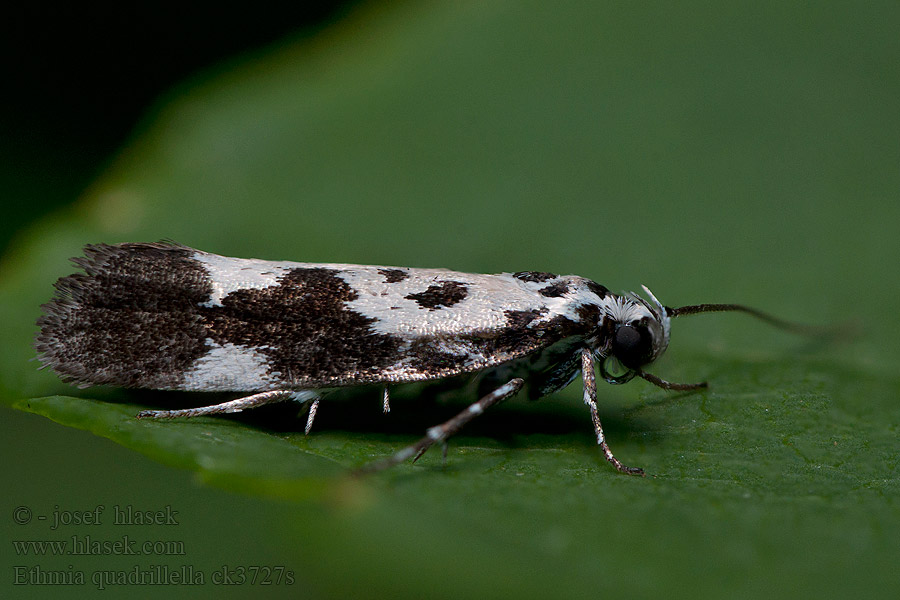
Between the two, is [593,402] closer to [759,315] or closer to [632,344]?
[632,344]

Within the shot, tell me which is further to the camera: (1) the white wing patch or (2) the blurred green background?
(1) the white wing patch

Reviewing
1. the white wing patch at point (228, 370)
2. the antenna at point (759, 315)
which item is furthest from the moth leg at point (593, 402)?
the white wing patch at point (228, 370)

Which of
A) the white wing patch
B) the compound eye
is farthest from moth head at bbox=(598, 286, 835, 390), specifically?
the white wing patch

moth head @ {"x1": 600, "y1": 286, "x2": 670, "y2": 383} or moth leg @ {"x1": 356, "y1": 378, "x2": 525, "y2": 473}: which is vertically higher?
moth head @ {"x1": 600, "y1": 286, "x2": 670, "y2": 383}

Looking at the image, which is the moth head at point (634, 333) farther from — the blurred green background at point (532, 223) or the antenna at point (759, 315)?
the blurred green background at point (532, 223)

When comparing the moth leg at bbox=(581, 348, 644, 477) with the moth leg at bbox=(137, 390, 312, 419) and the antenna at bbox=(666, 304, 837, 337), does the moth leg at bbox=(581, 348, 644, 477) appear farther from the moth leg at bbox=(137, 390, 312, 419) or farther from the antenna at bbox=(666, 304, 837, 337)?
the moth leg at bbox=(137, 390, 312, 419)
